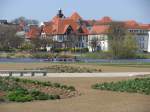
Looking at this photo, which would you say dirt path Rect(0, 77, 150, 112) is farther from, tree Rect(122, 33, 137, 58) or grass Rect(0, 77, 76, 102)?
tree Rect(122, 33, 137, 58)

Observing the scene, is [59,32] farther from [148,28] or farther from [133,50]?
[133,50]

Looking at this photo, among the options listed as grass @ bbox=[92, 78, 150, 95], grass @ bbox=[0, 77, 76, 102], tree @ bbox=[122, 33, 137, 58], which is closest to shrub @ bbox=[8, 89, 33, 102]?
grass @ bbox=[0, 77, 76, 102]

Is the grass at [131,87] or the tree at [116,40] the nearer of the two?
the grass at [131,87]

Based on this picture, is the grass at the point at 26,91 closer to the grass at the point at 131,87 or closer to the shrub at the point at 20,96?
the shrub at the point at 20,96

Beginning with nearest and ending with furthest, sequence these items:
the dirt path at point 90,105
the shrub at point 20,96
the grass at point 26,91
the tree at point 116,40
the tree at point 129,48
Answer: the dirt path at point 90,105, the shrub at point 20,96, the grass at point 26,91, the tree at point 116,40, the tree at point 129,48

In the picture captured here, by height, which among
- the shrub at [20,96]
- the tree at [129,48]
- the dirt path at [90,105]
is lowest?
the dirt path at [90,105]

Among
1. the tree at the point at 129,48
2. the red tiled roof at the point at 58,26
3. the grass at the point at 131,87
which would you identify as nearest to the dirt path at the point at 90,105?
the grass at the point at 131,87

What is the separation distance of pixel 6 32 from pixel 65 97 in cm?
5548

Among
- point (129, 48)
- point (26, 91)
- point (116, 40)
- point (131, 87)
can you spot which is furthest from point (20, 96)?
point (116, 40)

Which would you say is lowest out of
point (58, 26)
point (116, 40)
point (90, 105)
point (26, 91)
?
point (90, 105)

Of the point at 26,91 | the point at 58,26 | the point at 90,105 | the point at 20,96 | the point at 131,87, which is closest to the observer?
the point at 90,105

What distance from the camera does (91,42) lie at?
276ft

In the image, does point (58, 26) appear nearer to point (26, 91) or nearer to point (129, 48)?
point (129, 48)

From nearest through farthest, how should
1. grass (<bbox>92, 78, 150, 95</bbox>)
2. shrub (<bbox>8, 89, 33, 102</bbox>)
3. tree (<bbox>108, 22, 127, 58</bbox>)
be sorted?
shrub (<bbox>8, 89, 33, 102</bbox>) → grass (<bbox>92, 78, 150, 95</bbox>) → tree (<bbox>108, 22, 127, 58</bbox>)
